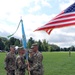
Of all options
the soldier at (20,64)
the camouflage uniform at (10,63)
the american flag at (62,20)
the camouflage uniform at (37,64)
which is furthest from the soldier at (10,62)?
the american flag at (62,20)

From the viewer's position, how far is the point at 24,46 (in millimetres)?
11625

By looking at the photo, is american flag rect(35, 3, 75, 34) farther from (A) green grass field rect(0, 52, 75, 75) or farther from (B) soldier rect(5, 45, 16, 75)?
(A) green grass field rect(0, 52, 75, 75)

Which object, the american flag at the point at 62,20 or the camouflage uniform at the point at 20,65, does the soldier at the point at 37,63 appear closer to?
the camouflage uniform at the point at 20,65

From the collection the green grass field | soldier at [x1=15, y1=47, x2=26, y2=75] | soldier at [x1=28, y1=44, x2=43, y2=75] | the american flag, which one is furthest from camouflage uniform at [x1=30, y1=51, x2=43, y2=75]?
the green grass field

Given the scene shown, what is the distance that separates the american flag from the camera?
36.8 feet

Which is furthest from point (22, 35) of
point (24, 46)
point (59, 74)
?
point (59, 74)

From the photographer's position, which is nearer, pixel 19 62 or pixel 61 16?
pixel 61 16

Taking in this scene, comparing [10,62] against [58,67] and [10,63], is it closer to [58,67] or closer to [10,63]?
[10,63]

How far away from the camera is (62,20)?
11.3 meters

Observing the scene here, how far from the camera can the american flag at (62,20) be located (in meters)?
11.2

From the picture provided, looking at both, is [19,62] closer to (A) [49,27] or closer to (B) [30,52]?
(B) [30,52]

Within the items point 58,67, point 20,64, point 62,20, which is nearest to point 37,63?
point 20,64

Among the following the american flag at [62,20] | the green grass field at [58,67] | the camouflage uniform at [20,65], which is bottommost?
the green grass field at [58,67]

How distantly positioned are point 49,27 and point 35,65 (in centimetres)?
135
